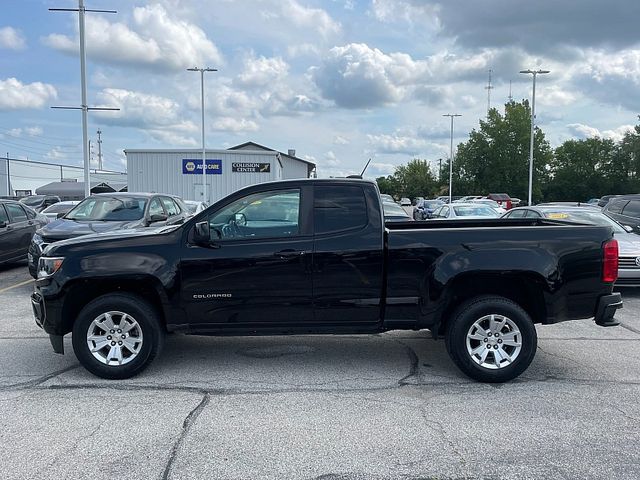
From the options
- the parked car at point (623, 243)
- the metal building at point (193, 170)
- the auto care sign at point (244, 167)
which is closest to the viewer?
the parked car at point (623, 243)

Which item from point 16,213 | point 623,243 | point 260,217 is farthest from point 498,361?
point 16,213

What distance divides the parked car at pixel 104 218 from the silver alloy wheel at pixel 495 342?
6.77 metres

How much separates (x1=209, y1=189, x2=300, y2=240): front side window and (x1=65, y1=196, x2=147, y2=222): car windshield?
578cm

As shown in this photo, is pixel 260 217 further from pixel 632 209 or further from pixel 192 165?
pixel 192 165

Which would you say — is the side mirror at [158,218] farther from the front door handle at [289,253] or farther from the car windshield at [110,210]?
the front door handle at [289,253]

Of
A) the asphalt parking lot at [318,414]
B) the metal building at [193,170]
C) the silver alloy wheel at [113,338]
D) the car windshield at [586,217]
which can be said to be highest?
the metal building at [193,170]

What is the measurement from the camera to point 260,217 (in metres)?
5.23

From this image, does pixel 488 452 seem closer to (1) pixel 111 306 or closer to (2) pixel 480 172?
(1) pixel 111 306

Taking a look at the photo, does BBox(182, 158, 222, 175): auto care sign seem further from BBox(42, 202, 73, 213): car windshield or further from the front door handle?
the front door handle

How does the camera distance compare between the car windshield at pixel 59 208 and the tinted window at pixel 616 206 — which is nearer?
the tinted window at pixel 616 206

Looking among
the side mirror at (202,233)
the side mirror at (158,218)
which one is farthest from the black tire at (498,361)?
the side mirror at (158,218)

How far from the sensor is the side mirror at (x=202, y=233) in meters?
5.00

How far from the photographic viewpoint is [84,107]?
21062 mm

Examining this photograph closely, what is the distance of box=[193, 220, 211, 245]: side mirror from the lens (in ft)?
16.4
